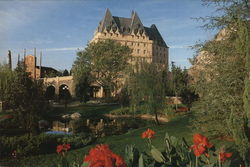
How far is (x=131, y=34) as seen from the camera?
90438 millimetres

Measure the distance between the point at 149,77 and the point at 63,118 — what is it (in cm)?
1340

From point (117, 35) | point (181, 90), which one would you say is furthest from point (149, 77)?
point (117, 35)

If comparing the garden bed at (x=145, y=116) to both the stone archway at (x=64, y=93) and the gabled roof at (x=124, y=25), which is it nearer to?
the stone archway at (x=64, y=93)

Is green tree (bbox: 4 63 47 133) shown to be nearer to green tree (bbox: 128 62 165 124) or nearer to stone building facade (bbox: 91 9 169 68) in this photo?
green tree (bbox: 128 62 165 124)

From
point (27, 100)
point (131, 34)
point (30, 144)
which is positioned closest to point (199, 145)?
point (30, 144)

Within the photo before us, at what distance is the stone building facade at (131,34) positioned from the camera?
283 ft

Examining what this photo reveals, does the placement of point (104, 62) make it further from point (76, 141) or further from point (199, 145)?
point (199, 145)

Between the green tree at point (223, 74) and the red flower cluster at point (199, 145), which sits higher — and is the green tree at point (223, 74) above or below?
above

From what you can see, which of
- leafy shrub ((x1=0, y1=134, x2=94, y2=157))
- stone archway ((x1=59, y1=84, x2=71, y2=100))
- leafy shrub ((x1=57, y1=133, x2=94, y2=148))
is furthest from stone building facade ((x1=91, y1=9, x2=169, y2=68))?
leafy shrub ((x1=0, y1=134, x2=94, y2=157))

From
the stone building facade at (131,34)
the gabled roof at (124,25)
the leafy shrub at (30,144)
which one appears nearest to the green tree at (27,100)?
the leafy shrub at (30,144)

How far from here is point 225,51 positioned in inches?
378

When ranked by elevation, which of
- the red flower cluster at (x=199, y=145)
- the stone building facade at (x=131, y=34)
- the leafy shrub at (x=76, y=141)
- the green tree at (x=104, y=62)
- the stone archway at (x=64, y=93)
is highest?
the stone building facade at (x=131, y=34)

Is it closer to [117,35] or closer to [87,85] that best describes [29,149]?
[87,85]

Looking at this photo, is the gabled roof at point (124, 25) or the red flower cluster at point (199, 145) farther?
the gabled roof at point (124, 25)
